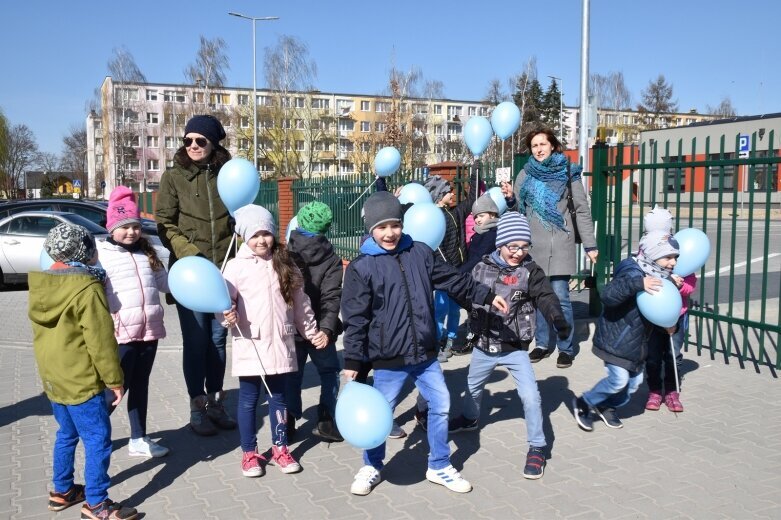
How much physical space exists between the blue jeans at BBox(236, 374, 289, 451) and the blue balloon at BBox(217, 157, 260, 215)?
4.03 ft

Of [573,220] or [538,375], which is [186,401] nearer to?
[538,375]

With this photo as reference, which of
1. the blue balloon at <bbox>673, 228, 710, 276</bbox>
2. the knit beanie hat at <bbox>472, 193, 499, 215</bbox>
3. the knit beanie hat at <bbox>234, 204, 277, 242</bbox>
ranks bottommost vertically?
the blue balloon at <bbox>673, 228, 710, 276</bbox>

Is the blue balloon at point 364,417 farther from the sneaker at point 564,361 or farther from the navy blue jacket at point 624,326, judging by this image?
the sneaker at point 564,361

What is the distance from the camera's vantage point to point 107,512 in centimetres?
345

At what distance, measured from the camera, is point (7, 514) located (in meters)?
3.60

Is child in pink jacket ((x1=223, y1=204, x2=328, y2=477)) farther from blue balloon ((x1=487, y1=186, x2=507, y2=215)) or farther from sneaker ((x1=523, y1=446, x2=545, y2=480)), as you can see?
blue balloon ((x1=487, y1=186, x2=507, y2=215))

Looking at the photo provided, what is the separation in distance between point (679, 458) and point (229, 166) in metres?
3.43

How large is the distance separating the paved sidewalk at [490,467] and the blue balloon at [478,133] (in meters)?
3.19

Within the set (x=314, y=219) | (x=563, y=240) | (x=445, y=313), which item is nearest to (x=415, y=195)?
(x=445, y=313)

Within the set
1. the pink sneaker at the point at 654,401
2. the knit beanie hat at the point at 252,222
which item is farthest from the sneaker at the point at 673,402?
the knit beanie hat at the point at 252,222

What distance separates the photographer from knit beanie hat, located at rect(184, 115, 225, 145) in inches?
182

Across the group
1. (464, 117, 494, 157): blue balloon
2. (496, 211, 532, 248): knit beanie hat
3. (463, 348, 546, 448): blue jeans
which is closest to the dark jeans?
(463, 348, 546, 448): blue jeans

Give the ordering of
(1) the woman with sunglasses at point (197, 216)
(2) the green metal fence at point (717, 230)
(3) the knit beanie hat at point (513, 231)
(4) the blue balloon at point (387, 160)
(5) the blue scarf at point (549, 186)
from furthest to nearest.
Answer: (4) the blue balloon at point (387, 160) → (5) the blue scarf at point (549, 186) → (2) the green metal fence at point (717, 230) → (1) the woman with sunglasses at point (197, 216) → (3) the knit beanie hat at point (513, 231)

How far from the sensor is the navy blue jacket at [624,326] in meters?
4.45
